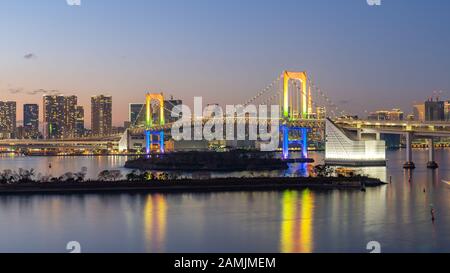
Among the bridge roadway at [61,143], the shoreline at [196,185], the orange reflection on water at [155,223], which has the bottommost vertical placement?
the orange reflection on water at [155,223]

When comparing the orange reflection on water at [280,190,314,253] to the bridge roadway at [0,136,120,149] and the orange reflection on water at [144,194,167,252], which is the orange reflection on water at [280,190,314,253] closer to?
the orange reflection on water at [144,194,167,252]

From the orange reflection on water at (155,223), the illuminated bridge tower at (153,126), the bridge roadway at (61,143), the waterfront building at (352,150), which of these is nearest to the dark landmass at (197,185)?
the orange reflection on water at (155,223)

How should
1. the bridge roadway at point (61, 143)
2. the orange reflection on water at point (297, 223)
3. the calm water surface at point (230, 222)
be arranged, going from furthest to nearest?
the bridge roadway at point (61, 143) → the calm water surface at point (230, 222) → the orange reflection on water at point (297, 223)

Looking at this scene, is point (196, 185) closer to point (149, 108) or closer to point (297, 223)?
point (297, 223)

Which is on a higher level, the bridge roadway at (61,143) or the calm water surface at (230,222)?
the bridge roadway at (61,143)

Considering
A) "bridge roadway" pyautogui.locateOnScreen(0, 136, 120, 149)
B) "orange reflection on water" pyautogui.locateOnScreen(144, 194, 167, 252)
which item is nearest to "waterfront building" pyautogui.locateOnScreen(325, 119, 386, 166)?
"orange reflection on water" pyautogui.locateOnScreen(144, 194, 167, 252)

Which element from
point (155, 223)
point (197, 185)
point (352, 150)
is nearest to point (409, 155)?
point (352, 150)

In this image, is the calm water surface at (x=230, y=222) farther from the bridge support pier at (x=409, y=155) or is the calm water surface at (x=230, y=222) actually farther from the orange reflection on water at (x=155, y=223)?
the bridge support pier at (x=409, y=155)
